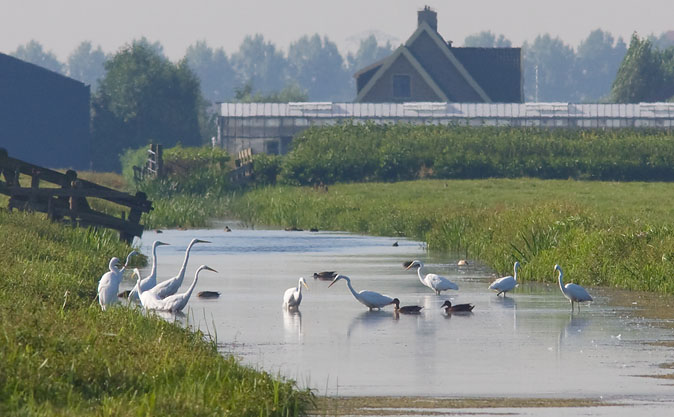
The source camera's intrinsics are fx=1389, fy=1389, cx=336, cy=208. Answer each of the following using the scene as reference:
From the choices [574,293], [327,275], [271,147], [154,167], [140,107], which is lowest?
[574,293]

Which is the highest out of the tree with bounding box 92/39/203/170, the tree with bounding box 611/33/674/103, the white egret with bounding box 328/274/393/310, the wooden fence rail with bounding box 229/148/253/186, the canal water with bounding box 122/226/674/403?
the tree with bounding box 611/33/674/103

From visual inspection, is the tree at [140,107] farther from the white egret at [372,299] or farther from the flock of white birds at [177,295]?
the white egret at [372,299]

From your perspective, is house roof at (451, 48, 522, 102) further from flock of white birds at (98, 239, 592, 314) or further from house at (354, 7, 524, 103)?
flock of white birds at (98, 239, 592, 314)

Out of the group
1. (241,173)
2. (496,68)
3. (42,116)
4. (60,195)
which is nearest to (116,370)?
(60,195)

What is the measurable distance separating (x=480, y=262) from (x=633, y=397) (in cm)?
1772

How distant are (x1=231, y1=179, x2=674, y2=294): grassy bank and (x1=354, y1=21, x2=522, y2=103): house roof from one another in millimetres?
26955

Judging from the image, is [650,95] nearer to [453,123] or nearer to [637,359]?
[453,123]

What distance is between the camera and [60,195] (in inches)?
1297

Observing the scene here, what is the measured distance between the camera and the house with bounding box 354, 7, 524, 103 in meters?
86.2

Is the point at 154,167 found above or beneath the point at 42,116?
beneath

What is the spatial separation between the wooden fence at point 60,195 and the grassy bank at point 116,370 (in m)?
16.5

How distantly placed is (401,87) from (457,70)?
3.78m

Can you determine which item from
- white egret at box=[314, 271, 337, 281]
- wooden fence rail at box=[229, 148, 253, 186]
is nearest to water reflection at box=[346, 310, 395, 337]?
white egret at box=[314, 271, 337, 281]

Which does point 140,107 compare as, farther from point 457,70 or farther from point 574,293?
point 574,293
